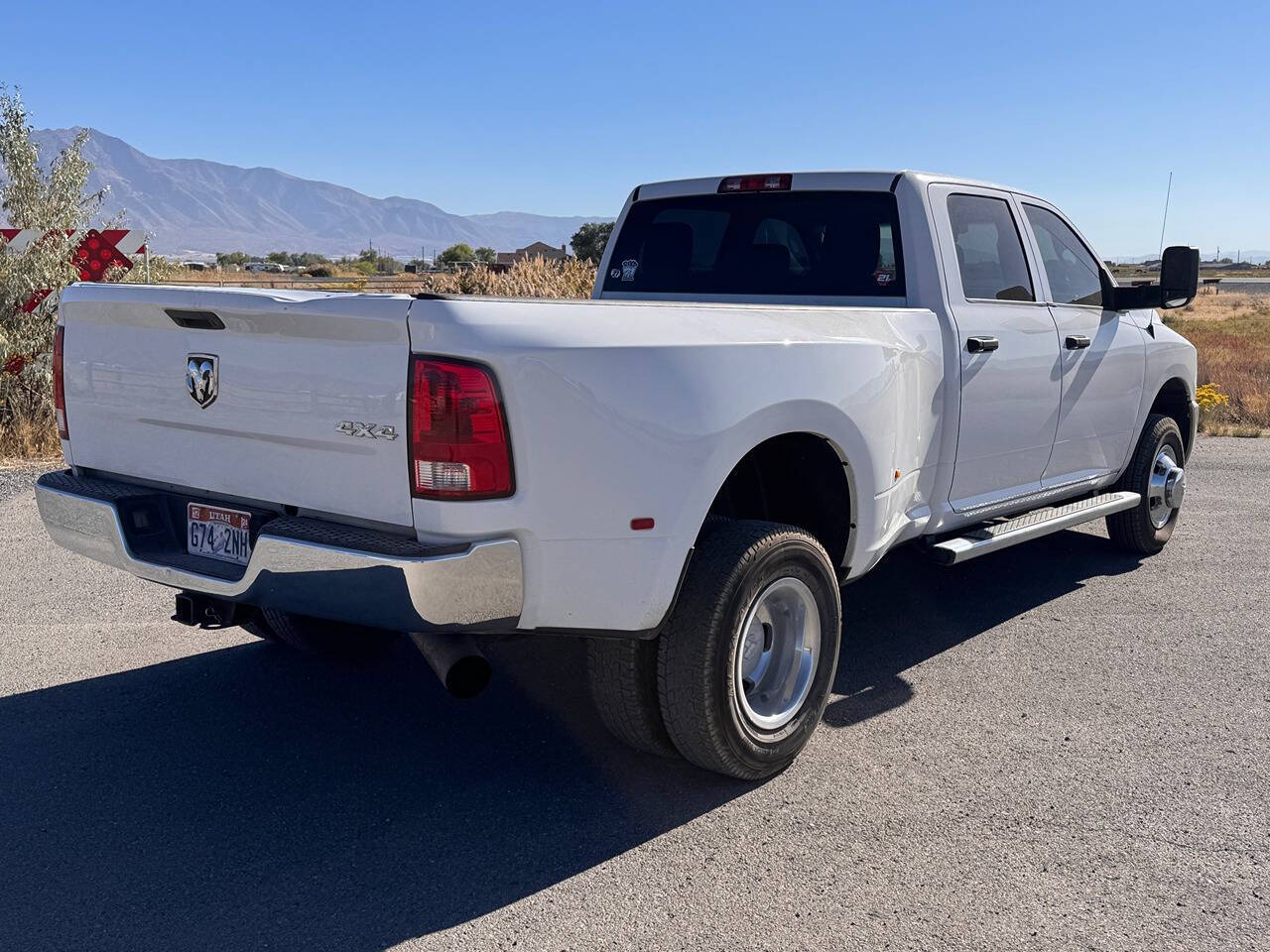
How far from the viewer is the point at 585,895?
10.5ft

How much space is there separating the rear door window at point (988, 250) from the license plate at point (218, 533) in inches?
125

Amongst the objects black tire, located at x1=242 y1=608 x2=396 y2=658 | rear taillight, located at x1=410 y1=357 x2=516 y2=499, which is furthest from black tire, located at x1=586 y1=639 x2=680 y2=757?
black tire, located at x1=242 y1=608 x2=396 y2=658

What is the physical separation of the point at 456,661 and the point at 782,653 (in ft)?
4.09

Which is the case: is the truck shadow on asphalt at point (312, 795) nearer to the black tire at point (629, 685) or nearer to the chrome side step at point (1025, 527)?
the black tire at point (629, 685)

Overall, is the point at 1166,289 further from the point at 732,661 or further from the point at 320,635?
the point at 320,635

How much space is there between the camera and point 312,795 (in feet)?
12.4

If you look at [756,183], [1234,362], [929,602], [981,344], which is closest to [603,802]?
[981,344]

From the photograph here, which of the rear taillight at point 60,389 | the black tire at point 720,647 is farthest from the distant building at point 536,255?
the black tire at point 720,647

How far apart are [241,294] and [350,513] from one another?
2.54 feet

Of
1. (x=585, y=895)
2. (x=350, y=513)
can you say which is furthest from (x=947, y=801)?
(x=350, y=513)

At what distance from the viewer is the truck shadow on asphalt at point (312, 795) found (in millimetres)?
3098

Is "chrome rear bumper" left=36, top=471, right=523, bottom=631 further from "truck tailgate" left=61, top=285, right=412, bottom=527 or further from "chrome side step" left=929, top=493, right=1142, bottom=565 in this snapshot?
"chrome side step" left=929, top=493, right=1142, bottom=565

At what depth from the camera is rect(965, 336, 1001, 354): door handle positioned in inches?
194

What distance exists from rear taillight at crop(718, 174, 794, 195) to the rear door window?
0.73 meters
